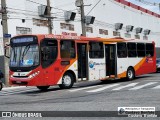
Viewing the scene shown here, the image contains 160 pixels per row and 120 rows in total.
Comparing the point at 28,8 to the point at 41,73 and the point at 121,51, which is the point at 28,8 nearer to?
the point at 121,51

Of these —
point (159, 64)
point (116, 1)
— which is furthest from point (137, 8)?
point (159, 64)

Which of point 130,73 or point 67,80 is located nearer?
point 67,80

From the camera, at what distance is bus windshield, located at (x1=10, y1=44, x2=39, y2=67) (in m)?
17.6

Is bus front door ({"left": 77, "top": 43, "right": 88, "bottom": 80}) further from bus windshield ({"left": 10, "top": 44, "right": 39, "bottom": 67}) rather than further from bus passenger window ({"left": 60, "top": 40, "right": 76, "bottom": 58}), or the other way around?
bus windshield ({"left": 10, "top": 44, "right": 39, "bottom": 67})

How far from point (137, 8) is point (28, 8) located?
1222 inches

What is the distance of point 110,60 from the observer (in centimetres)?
2206

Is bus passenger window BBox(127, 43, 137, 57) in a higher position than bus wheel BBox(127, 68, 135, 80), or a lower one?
higher

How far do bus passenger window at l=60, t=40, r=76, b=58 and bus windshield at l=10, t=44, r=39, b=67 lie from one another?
1661 mm

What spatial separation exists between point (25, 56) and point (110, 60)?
618cm

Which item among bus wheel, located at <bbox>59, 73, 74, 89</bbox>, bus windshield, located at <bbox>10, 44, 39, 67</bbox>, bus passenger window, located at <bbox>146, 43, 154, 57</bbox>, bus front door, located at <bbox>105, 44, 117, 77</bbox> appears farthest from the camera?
bus passenger window, located at <bbox>146, 43, 154, 57</bbox>

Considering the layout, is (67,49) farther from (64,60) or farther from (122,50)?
(122,50)

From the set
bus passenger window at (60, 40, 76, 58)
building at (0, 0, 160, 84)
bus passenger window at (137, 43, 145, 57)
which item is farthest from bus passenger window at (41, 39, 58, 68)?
building at (0, 0, 160, 84)

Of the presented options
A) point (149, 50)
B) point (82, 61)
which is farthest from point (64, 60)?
point (149, 50)

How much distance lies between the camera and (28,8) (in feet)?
116
